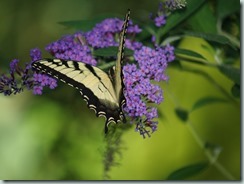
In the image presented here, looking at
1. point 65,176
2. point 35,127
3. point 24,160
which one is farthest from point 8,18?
point 65,176

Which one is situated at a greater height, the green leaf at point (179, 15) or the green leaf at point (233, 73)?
the green leaf at point (179, 15)

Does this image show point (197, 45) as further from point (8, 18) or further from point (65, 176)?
point (8, 18)

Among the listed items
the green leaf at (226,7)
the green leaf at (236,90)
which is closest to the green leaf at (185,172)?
the green leaf at (236,90)

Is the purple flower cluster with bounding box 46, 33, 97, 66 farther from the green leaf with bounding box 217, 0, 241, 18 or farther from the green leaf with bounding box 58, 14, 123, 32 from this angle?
the green leaf with bounding box 217, 0, 241, 18

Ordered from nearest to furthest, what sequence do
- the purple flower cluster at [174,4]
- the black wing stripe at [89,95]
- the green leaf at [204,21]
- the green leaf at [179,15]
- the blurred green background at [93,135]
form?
the black wing stripe at [89,95] < the purple flower cluster at [174,4] < the green leaf at [179,15] < the green leaf at [204,21] < the blurred green background at [93,135]

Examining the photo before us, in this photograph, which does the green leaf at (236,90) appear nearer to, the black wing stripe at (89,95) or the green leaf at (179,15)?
the green leaf at (179,15)

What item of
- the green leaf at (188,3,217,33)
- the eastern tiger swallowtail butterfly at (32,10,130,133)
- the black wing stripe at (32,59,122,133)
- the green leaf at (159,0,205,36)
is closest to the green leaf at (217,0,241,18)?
the green leaf at (188,3,217,33)
